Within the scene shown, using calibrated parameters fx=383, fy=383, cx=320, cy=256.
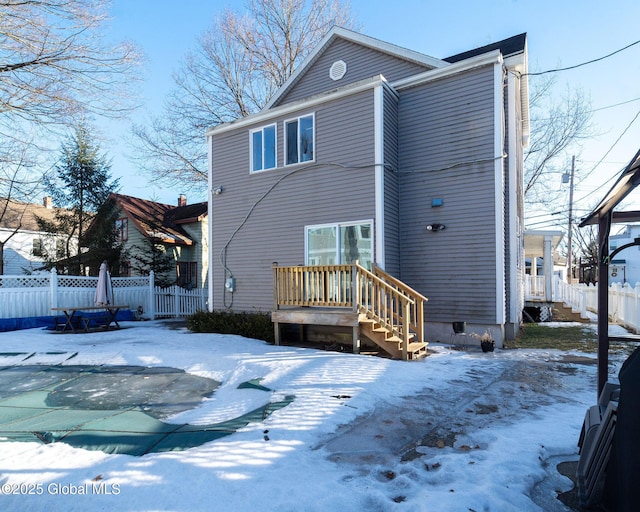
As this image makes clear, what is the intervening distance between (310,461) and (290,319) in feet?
16.3

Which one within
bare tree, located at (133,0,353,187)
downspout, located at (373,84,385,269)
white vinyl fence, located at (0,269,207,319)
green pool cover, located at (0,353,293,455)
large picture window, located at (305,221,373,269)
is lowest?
green pool cover, located at (0,353,293,455)

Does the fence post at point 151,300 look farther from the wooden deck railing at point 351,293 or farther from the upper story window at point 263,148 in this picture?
the wooden deck railing at point 351,293

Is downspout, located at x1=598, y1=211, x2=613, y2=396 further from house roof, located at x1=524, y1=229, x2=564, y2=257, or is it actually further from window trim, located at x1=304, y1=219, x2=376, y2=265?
house roof, located at x1=524, y1=229, x2=564, y2=257

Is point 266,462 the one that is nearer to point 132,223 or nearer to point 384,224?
point 384,224

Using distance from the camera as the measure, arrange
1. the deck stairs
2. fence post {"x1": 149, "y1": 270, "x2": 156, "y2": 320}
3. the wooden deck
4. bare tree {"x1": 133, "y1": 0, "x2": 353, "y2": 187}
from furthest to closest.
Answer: bare tree {"x1": 133, "y1": 0, "x2": 353, "y2": 187} → fence post {"x1": 149, "y1": 270, "x2": 156, "y2": 320} → the wooden deck → the deck stairs

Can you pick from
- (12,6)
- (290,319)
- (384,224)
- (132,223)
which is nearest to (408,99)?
(384,224)

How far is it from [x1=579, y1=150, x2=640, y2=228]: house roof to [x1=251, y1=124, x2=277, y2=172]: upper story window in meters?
7.82

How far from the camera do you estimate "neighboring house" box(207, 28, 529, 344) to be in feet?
26.5

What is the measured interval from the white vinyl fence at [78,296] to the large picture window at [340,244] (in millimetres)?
5708

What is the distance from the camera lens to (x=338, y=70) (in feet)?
35.4

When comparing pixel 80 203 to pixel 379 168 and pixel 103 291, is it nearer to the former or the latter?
pixel 103 291

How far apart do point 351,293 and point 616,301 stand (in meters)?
9.44

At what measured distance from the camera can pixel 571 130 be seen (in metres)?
20.2

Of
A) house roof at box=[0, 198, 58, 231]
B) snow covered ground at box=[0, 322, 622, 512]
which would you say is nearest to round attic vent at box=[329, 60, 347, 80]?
snow covered ground at box=[0, 322, 622, 512]
